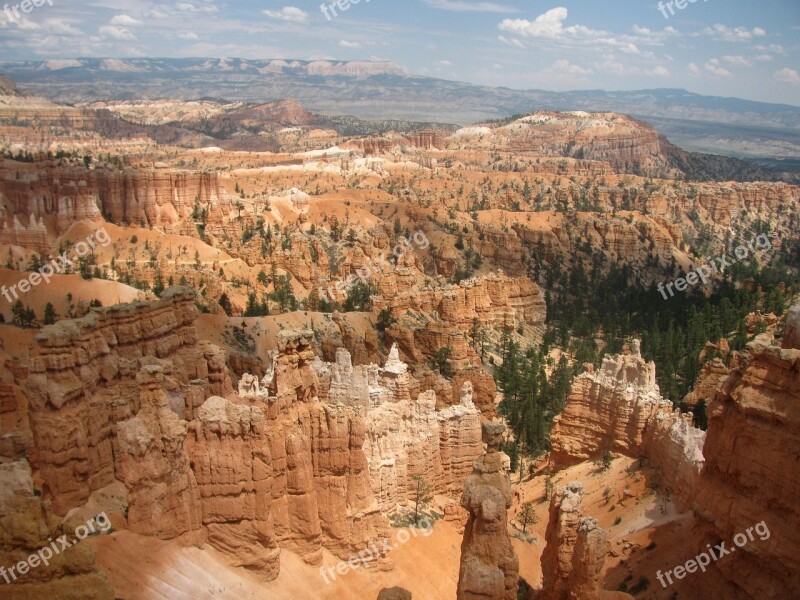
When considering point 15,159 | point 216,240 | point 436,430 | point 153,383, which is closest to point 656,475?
point 436,430

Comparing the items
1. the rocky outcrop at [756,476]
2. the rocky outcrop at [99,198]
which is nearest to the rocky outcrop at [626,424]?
the rocky outcrop at [756,476]

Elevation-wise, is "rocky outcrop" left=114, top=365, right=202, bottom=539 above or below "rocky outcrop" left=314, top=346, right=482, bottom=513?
above

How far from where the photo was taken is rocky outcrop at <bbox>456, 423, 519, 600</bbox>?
45.1 feet

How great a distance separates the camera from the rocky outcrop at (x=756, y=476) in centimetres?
1344

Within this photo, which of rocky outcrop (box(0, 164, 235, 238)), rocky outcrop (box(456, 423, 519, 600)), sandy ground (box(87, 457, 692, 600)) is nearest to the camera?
rocky outcrop (box(456, 423, 519, 600))

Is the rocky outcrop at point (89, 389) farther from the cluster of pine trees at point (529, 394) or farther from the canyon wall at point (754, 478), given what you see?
the cluster of pine trees at point (529, 394)

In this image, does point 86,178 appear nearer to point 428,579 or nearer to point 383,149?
point 428,579

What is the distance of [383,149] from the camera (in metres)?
160

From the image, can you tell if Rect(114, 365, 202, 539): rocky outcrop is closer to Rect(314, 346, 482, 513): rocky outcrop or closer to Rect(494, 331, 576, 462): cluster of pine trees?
Rect(314, 346, 482, 513): rocky outcrop

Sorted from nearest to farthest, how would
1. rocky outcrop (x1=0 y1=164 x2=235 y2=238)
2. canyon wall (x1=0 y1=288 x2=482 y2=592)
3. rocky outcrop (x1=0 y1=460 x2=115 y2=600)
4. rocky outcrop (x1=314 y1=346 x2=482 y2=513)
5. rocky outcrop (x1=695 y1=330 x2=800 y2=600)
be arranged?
rocky outcrop (x1=0 y1=460 x2=115 y2=600) < rocky outcrop (x1=695 y1=330 x2=800 y2=600) < canyon wall (x1=0 y1=288 x2=482 y2=592) < rocky outcrop (x1=314 y1=346 x2=482 y2=513) < rocky outcrop (x1=0 y1=164 x2=235 y2=238)

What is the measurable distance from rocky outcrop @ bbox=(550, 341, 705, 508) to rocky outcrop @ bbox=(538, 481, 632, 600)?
6230 mm

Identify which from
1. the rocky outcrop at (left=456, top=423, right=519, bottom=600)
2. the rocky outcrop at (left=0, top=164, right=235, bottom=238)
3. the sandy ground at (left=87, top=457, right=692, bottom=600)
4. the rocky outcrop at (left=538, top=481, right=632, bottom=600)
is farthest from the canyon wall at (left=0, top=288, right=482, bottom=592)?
the rocky outcrop at (left=0, top=164, right=235, bottom=238)

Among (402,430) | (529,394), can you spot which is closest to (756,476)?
(402,430)

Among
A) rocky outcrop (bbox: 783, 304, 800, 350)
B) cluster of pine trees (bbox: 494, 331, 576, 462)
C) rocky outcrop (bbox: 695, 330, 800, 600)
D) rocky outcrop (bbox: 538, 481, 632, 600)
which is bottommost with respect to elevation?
cluster of pine trees (bbox: 494, 331, 576, 462)
